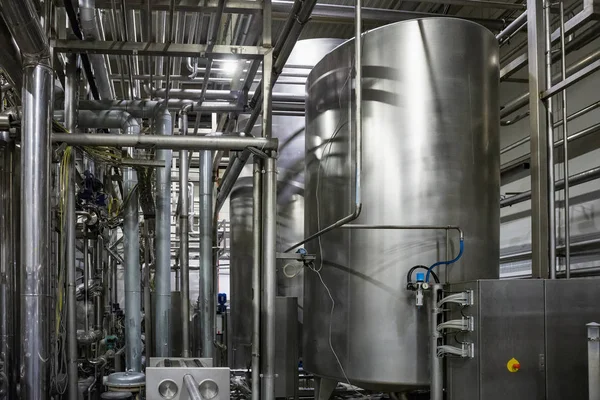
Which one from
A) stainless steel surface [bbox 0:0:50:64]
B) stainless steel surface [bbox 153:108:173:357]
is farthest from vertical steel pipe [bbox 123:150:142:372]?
stainless steel surface [bbox 0:0:50:64]

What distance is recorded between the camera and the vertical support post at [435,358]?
377cm

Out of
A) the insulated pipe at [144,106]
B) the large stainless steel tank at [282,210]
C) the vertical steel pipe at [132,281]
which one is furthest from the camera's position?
the large stainless steel tank at [282,210]

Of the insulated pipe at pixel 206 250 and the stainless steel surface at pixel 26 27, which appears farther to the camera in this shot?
the insulated pipe at pixel 206 250

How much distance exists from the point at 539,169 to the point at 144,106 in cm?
337

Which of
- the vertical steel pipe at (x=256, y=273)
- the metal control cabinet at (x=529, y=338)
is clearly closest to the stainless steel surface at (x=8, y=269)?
the vertical steel pipe at (x=256, y=273)

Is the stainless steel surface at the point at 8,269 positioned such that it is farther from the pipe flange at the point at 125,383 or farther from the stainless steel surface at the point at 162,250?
the stainless steel surface at the point at 162,250

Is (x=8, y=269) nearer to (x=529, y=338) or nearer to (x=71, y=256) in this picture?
(x=71, y=256)

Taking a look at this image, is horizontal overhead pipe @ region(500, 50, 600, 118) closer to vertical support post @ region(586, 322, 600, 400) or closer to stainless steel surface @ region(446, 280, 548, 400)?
stainless steel surface @ region(446, 280, 548, 400)

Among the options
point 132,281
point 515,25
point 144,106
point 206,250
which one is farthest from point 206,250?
point 515,25

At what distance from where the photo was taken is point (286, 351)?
543cm

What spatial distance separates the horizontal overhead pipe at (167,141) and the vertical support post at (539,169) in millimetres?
1838

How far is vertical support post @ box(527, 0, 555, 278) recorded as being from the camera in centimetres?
418

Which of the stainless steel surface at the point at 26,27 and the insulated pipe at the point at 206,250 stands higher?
the stainless steel surface at the point at 26,27

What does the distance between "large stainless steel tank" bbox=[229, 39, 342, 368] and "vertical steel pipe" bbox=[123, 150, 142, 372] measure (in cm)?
115
